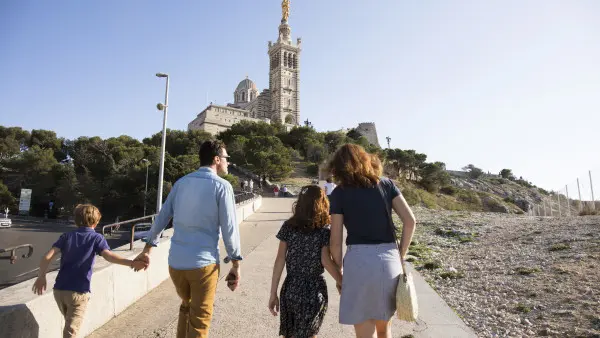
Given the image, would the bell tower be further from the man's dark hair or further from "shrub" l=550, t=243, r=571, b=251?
the man's dark hair

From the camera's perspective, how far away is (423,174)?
58.9 meters

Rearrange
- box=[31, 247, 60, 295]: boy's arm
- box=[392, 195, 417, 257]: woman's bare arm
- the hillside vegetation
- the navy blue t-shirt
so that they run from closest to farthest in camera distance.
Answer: the navy blue t-shirt → box=[392, 195, 417, 257]: woman's bare arm → box=[31, 247, 60, 295]: boy's arm → the hillside vegetation

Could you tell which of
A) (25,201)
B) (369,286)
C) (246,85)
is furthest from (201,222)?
(246,85)

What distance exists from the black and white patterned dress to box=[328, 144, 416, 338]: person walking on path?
0.56 ft

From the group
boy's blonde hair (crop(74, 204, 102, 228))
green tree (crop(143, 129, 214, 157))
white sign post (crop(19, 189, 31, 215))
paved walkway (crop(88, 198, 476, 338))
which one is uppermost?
green tree (crop(143, 129, 214, 157))

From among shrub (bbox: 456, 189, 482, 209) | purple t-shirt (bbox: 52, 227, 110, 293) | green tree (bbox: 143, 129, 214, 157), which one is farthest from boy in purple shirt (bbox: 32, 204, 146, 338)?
green tree (bbox: 143, 129, 214, 157)

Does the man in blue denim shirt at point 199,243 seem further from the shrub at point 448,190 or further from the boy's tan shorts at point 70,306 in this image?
the shrub at point 448,190

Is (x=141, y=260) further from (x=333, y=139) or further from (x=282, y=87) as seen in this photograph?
(x=282, y=87)

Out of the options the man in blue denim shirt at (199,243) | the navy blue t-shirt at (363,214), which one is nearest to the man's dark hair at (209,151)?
the man in blue denim shirt at (199,243)

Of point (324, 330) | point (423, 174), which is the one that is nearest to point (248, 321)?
point (324, 330)

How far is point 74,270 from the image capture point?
323cm

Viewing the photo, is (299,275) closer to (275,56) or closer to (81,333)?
(81,333)

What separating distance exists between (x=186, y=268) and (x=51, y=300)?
4.72 feet

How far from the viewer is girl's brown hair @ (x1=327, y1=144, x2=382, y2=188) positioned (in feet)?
9.39
